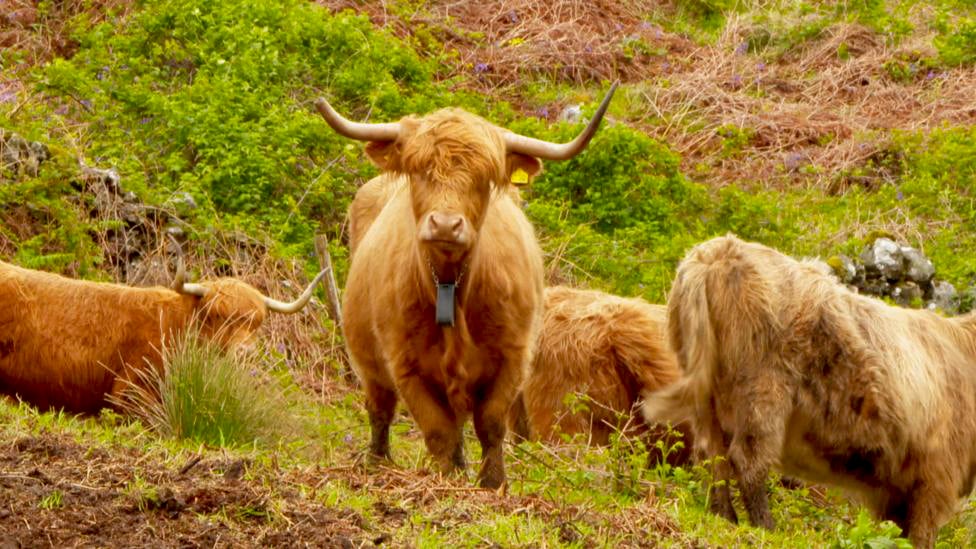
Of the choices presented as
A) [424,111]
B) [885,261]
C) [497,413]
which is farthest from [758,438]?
[424,111]

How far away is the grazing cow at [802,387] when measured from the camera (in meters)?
7.39

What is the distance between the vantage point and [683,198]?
13.9 m

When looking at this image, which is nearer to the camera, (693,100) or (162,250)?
(162,250)

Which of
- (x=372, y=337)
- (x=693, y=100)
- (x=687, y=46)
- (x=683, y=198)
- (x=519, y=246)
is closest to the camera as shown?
(x=519, y=246)

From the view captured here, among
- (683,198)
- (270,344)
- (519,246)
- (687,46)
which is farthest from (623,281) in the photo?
(687,46)

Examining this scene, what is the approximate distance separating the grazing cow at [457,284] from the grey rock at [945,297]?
6.30 metres

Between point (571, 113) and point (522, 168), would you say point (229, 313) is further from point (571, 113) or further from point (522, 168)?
point (571, 113)

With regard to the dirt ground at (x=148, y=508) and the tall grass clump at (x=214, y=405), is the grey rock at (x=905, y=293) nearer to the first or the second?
the tall grass clump at (x=214, y=405)

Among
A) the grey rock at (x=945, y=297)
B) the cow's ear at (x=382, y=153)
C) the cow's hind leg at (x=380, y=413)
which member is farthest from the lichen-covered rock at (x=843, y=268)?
the cow's ear at (x=382, y=153)

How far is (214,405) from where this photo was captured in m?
7.70

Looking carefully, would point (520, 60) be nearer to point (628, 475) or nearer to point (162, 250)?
point (162, 250)

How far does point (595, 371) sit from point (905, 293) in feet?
14.4

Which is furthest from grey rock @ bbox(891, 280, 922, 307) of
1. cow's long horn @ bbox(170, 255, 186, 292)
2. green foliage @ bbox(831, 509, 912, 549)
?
green foliage @ bbox(831, 509, 912, 549)

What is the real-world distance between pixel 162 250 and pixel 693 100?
7.29m
